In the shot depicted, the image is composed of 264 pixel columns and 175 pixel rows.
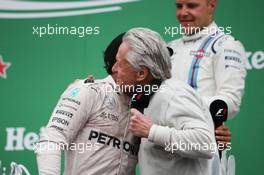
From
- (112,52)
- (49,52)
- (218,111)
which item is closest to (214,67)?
(218,111)

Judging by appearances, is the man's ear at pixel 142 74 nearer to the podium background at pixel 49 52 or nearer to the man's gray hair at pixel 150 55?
the man's gray hair at pixel 150 55

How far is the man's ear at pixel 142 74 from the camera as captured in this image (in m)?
2.58

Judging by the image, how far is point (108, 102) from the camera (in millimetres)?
2746

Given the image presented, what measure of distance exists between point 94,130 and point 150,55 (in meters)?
0.38

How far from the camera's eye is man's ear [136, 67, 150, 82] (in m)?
2.58

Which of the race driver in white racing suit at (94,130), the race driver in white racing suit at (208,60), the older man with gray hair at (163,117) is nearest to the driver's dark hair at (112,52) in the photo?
the race driver in white racing suit at (94,130)

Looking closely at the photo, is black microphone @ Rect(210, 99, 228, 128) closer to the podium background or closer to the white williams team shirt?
the white williams team shirt

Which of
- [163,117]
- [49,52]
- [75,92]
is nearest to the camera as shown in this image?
[163,117]

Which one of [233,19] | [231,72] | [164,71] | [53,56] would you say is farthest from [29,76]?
[164,71]

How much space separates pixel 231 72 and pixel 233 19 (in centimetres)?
135

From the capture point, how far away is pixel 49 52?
4.67m

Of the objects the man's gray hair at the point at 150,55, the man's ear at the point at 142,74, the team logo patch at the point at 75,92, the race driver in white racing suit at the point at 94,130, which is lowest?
the race driver in white racing suit at the point at 94,130

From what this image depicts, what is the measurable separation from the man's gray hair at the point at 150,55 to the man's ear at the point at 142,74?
2 centimetres

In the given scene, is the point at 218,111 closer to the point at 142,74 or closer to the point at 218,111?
the point at 218,111
